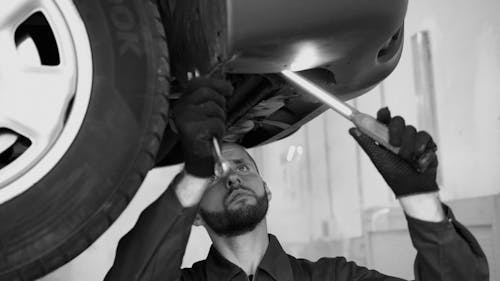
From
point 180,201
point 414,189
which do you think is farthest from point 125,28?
point 414,189

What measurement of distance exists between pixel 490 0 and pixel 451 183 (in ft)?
2.61

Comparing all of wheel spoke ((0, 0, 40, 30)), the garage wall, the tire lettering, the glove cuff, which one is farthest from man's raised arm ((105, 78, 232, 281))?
the garage wall

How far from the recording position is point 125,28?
99 cm

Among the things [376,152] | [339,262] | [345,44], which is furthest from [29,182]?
[339,262]

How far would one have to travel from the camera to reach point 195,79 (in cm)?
112

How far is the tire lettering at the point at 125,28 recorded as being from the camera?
99 cm

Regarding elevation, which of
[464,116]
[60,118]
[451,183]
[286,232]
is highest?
[60,118]

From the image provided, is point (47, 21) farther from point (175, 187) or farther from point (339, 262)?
point (339, 262)

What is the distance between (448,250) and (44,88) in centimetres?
91

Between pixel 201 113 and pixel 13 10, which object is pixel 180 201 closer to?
pixel 201 113

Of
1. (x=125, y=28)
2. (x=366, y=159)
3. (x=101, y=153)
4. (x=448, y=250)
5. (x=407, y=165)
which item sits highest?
(x=125, y=28)

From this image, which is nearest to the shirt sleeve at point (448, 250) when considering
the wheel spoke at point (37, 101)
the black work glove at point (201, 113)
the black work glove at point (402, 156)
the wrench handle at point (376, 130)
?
the black work glove at point (402, 156)

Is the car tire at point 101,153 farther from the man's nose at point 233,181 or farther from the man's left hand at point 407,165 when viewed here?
the man's nose at point 233,181

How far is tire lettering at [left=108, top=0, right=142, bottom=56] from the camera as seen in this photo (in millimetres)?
988
